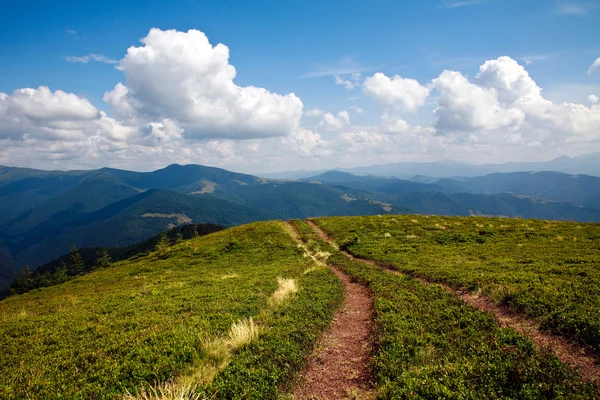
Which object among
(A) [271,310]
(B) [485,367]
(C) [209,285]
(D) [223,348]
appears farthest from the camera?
(C) [209,285]

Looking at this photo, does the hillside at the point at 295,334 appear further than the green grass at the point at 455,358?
Yes

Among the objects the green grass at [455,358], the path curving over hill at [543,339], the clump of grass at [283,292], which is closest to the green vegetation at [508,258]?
the path curving over hill at [543,339]

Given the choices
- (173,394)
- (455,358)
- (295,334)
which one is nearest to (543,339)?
(455,358)

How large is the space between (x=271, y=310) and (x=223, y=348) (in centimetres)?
487

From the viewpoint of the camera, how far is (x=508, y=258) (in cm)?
2384

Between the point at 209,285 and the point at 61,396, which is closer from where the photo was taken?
the point at 61,396

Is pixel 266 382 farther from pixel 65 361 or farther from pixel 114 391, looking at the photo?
pixel 65 361

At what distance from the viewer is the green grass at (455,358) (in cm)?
802

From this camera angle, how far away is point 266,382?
9.42 metres

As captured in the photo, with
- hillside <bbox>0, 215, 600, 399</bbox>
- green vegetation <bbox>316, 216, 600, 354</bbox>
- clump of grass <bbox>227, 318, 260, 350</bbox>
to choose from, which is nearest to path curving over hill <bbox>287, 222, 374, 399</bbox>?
hillside <bbox>0, 215, 600, 399</bbox>

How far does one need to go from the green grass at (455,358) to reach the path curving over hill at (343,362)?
21.9 inches

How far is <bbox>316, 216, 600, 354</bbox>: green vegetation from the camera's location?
41.1 ft

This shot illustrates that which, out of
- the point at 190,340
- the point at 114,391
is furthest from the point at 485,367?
the point at 114,391

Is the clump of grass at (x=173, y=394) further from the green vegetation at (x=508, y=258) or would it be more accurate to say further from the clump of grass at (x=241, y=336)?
the green vegetation at (x=508, y=258)
